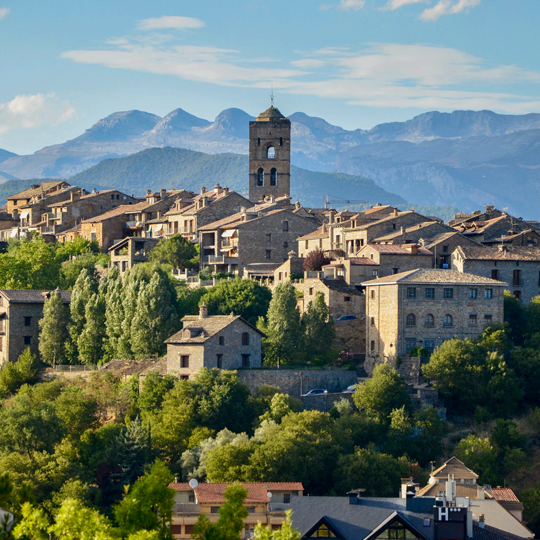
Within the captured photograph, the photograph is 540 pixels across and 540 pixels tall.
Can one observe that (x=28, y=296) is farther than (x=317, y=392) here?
Yes

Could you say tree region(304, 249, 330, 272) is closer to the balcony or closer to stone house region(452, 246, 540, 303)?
stone house region(452, 246, 540, 303)

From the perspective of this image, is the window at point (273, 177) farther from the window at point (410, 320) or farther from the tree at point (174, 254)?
the window at point (410, 320)

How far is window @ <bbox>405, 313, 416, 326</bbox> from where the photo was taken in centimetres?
7488

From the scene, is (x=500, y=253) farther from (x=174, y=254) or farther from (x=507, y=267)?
(x=174, y=254)

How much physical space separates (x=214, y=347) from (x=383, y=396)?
10.6 meters

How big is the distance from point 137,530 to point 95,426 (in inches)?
1362

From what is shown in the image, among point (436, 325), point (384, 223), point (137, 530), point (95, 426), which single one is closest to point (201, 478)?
point (95, 426)

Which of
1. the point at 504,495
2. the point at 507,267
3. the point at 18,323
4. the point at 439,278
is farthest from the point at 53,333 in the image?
the point at 504,495

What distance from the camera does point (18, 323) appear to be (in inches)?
3398

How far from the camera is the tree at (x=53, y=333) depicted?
84.7 meters

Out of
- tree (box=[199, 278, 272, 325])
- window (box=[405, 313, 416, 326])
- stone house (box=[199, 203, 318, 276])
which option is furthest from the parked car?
stone house (box=[199, 203, 318, 276])

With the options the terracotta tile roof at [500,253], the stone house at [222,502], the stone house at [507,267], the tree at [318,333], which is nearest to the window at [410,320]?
the tree at [318,333]

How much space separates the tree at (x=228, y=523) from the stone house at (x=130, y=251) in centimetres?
5700

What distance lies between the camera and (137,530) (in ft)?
135
